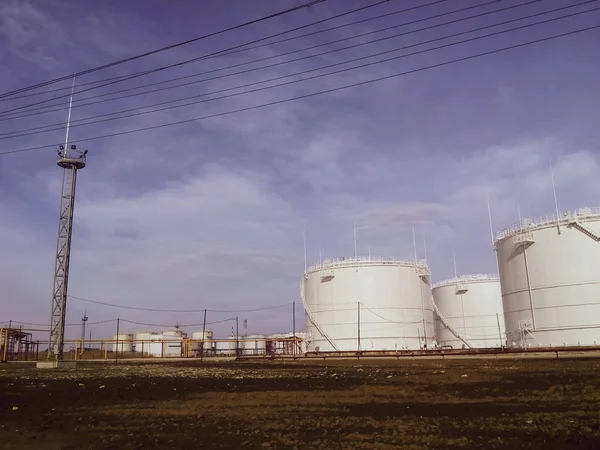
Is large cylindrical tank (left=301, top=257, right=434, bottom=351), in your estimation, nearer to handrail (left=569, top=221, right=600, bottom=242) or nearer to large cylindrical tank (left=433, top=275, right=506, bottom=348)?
large cylindrical tank (left=433, top=275, right=506, bottom=348)

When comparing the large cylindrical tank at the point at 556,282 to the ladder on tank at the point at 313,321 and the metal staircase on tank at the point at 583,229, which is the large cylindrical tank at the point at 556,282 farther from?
the ladder on tank at the point at 313,321

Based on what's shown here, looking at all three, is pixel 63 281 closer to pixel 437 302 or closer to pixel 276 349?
pixel 276 349

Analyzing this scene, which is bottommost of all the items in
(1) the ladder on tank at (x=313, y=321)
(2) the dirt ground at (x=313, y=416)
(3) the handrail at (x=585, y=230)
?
(2) the dirt ground at (x=313, y=416)

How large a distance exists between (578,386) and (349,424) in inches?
373

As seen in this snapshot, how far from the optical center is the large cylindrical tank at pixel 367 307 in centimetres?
A: 6134

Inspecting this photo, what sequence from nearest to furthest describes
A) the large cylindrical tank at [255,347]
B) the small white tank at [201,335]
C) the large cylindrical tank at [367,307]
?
the large cylindrical tank at [367,307] → the large cylindrical tank at [255,347] → the small white tank at [201,335]

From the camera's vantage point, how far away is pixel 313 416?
11.4 m

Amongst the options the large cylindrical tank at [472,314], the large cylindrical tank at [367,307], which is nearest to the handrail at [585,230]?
the large cylindrical tank at [367,307]

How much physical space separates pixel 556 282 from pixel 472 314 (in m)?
28.0

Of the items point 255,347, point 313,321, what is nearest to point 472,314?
point 313,321

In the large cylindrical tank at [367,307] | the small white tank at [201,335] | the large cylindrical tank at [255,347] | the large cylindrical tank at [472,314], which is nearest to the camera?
the large cylindrical tank at [367,307]

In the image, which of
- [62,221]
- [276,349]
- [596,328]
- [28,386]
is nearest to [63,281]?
[62,221]

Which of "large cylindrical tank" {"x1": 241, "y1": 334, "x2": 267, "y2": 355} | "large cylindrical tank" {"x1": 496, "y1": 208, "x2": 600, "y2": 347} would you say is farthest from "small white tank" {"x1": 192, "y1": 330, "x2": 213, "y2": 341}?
"large cylindrical tank" {"x1": 496, "y1": 208, "x2": 600, "y2": 347}

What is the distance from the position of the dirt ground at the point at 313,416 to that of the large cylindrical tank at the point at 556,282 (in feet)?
105
